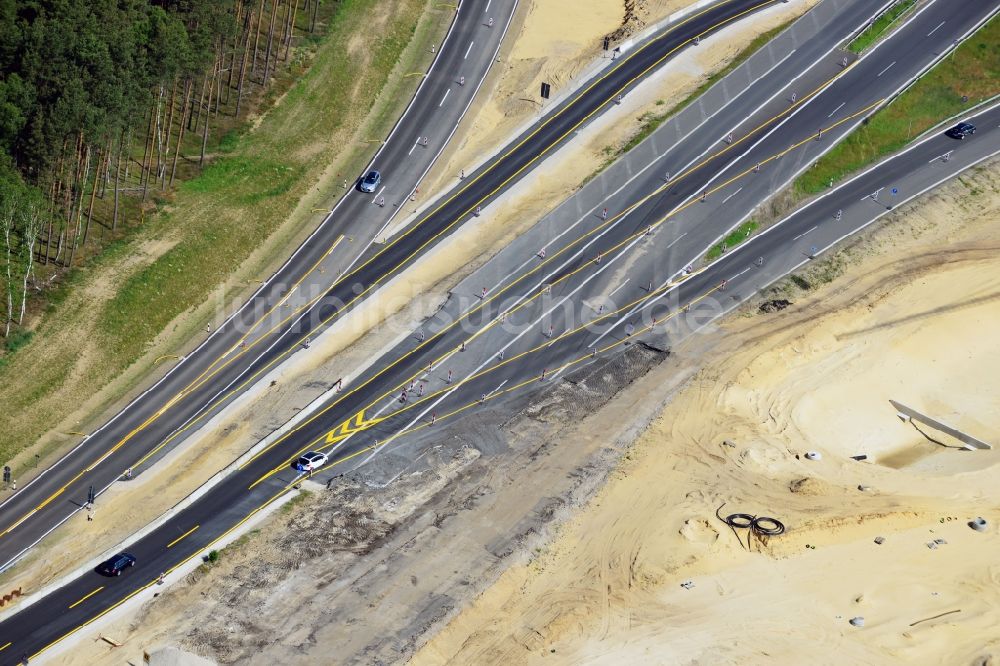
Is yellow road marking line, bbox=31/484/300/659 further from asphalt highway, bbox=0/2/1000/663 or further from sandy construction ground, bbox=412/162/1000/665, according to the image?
sandy construction ground, bbox=412/162/1000/665

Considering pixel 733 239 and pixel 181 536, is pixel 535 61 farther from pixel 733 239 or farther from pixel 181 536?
pixel 181 536

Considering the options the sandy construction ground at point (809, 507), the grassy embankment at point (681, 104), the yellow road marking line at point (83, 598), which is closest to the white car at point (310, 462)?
the yellow road marking line at point (83, 598)

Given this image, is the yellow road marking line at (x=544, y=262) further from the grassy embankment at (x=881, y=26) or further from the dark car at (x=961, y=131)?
the dark car at (x=961, y=131)

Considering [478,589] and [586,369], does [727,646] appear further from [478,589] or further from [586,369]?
[586,369]

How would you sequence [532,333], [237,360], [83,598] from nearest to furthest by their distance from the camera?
[83,598] < [237,360] < [532,333]

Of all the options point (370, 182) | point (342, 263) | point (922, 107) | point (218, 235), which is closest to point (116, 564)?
point (342, 263)
